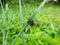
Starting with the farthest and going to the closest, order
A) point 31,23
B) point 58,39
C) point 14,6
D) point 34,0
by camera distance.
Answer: point 34,0, point 14,6, point 58,39, point 31,23

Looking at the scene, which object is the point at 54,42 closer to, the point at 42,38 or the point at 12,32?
the point at 42,38

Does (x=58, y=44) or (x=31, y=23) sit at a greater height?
(x=31, y=23)

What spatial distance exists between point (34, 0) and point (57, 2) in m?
0.99

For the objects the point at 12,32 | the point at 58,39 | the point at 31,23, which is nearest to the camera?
the point at 31,23

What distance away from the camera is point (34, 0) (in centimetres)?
831

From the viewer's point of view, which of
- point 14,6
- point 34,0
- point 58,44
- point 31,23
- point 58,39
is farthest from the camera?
point 34,0

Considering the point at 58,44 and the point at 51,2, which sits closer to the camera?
the point at 58,44

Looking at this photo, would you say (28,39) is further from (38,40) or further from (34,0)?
(34,0)

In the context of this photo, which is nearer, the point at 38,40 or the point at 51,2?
the point at 38,40

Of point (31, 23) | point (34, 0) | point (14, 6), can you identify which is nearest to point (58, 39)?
point (31, 23)

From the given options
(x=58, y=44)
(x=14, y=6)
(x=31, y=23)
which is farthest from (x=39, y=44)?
(x=14, y=6)

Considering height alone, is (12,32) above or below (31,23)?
below

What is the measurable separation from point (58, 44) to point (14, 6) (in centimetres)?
530

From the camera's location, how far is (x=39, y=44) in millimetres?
1095
